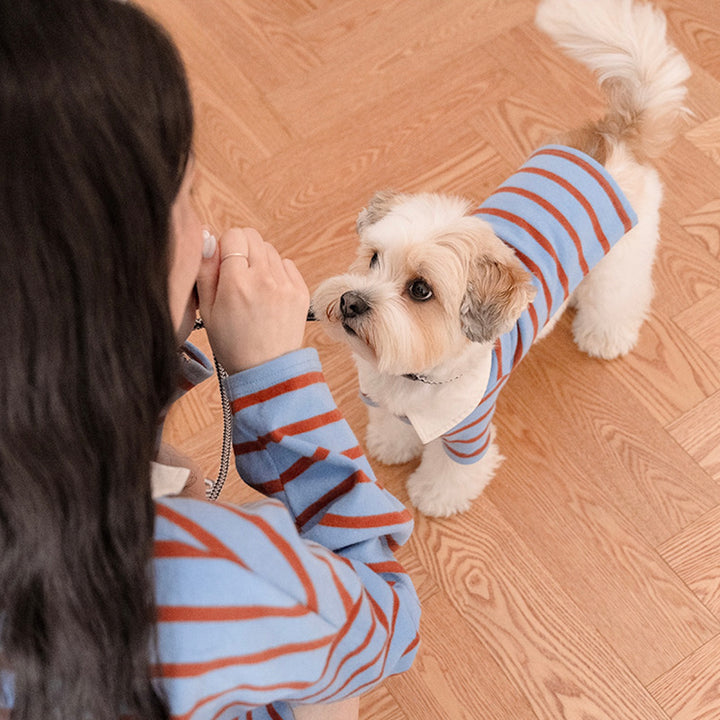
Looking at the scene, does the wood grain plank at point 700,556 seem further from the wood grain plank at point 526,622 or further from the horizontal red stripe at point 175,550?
the horizontal red stripe at point 175,550

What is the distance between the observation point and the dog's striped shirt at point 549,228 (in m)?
1.02

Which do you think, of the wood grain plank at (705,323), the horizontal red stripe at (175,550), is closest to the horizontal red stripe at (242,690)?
the horizontal red stripe at (175,550)

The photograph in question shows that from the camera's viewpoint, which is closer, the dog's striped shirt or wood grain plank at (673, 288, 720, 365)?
the dog's striped shirt

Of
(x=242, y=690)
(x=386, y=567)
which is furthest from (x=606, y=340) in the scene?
(x=242, y=690)

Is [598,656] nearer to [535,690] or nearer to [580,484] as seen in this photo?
[535,690]

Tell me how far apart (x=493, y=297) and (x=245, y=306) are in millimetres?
363

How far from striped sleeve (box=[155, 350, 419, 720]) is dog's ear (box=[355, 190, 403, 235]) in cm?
40

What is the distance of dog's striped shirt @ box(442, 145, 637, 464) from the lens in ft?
3.34

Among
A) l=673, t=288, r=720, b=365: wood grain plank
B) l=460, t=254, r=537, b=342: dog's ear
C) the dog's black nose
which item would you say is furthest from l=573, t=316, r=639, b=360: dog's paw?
the dog's black nose

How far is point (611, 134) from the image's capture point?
1.12m

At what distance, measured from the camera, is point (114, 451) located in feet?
1.45

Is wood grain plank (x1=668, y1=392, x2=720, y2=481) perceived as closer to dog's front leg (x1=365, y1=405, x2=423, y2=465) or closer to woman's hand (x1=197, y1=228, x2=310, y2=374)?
dog's front leg (x1=365, y1=405, x2=423, y2=465)

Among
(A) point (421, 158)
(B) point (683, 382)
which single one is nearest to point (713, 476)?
(B) point (683, 382)

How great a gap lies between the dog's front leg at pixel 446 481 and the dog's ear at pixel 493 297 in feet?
1.18
